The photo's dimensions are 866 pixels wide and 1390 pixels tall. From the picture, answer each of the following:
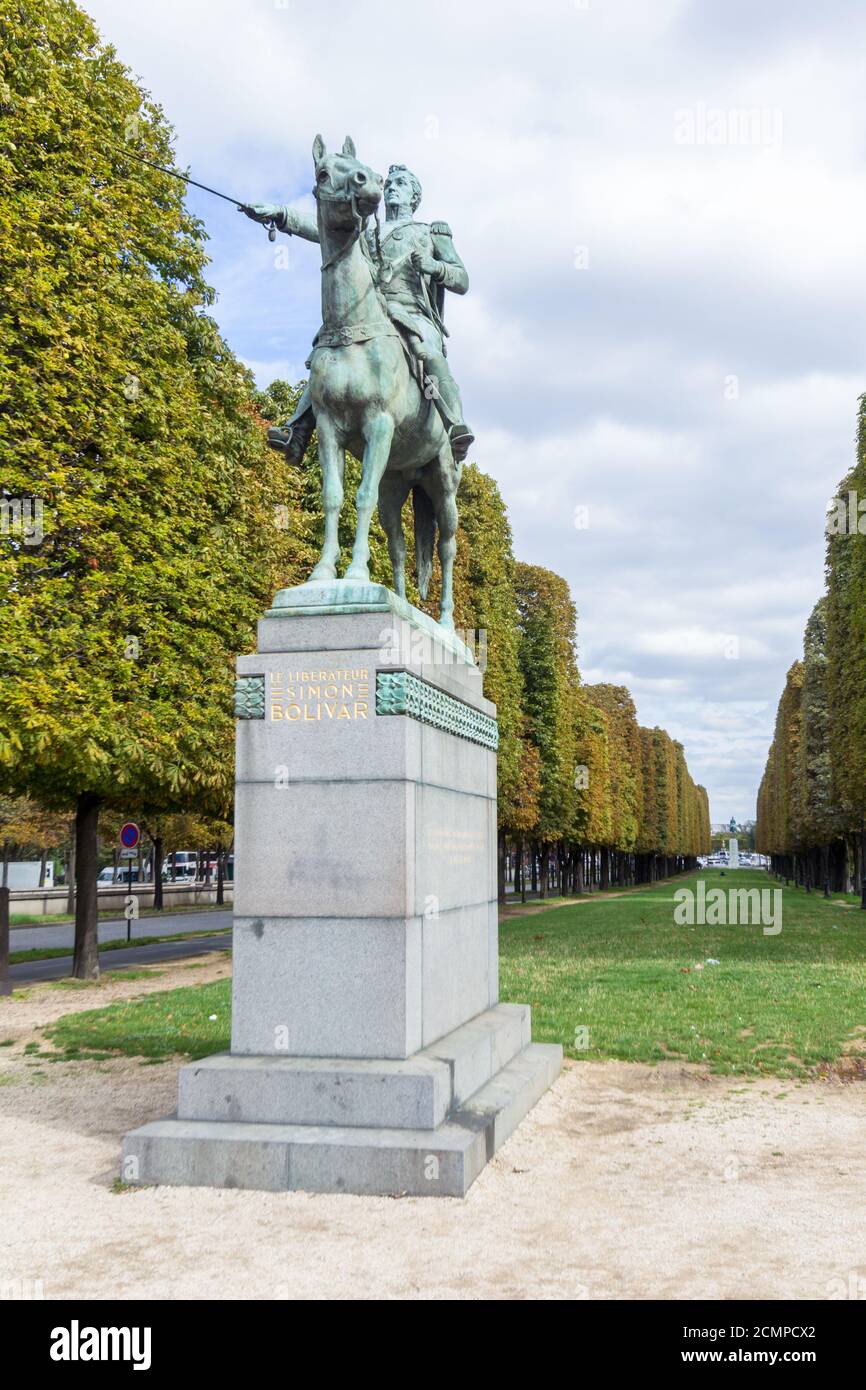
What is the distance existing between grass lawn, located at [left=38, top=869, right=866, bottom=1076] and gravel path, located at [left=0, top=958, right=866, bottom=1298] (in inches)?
101

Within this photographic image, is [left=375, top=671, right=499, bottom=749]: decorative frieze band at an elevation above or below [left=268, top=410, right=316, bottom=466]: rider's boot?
below

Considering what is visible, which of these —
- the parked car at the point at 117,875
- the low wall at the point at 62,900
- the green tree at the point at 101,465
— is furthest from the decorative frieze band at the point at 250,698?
the parked car at the point at 117,875

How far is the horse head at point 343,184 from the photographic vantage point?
843 centimetres

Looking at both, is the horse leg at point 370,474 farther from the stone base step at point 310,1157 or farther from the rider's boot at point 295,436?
the stone base step at point 310,1157

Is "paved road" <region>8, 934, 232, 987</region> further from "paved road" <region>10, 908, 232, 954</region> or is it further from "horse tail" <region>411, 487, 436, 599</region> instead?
"horse tail" <region>411, 487, 436, 599</region>

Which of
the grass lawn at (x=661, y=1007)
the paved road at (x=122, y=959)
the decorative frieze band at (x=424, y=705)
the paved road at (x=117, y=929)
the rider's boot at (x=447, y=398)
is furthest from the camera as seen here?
the paved road at (x=117, y=929)

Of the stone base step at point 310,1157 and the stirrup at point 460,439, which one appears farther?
the stirrup at point 460,439

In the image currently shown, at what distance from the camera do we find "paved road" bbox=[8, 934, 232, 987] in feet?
70.7

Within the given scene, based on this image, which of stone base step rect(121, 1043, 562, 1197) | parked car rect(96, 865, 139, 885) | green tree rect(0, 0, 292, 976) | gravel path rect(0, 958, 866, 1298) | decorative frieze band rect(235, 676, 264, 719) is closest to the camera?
gravel path rect(0, 958, 866, 1298)

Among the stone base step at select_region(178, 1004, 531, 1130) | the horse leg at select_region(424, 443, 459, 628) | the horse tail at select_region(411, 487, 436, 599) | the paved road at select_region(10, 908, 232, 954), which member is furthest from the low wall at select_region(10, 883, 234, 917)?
the stone base step at select_region(178, 1004, 531, 1130)

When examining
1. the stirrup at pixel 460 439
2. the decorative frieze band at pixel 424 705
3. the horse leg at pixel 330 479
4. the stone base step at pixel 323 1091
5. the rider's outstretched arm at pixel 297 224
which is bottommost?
the stone base step at pixel 323 1091

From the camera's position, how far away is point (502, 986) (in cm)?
1700

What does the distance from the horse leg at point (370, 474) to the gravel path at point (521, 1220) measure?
476 cm

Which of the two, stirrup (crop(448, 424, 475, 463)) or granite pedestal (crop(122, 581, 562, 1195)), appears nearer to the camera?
granite pedestal (crop(122, 581, 562, 1195))
